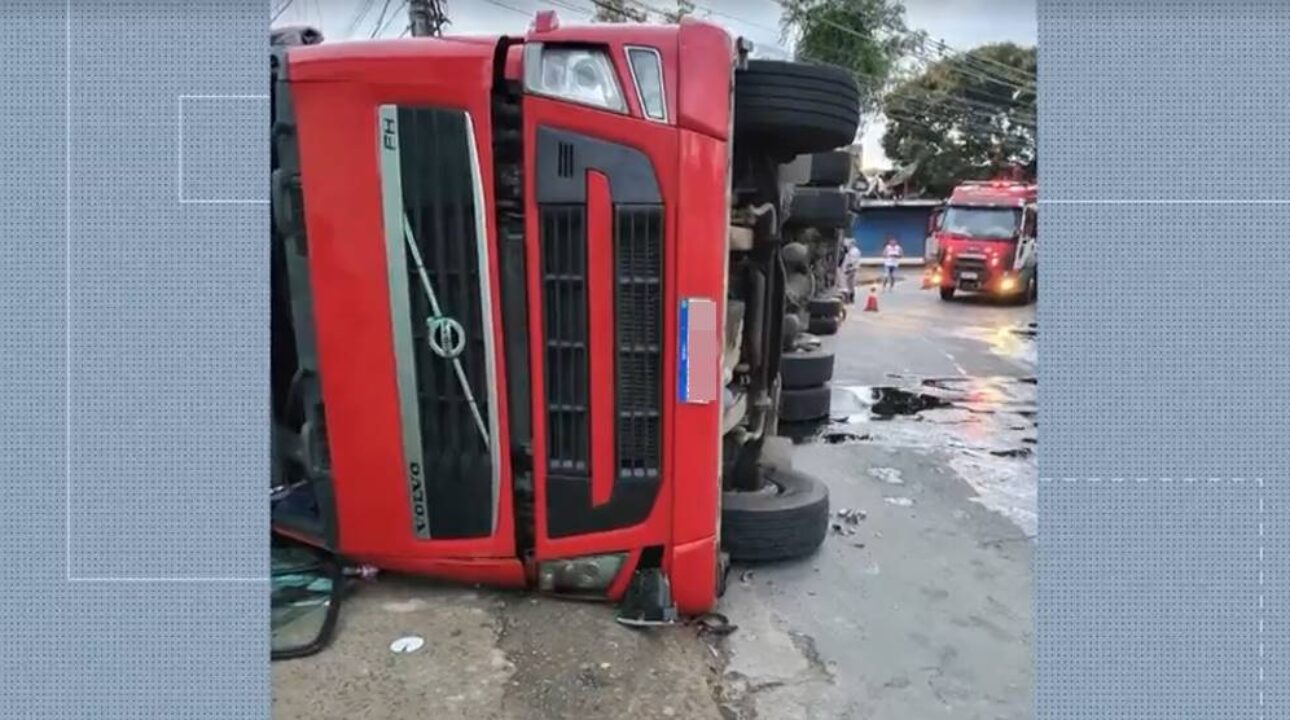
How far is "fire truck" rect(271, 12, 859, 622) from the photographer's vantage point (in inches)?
104

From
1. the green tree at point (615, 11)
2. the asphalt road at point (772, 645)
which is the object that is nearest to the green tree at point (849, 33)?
the green tree at point (615, 11)

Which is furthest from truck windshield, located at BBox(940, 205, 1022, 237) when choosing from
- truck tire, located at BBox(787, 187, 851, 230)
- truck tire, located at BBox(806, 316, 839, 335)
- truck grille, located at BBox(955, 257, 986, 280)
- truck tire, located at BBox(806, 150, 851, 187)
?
truck tire, located at BBox(787, 187, 851, 230)

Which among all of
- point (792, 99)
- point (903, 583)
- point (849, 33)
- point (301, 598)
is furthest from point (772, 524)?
point (849, 33)

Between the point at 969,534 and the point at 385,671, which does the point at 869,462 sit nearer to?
the point at 969,534

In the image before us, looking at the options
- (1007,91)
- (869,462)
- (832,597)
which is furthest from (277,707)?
(1007,91)

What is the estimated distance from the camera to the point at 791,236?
520 cm

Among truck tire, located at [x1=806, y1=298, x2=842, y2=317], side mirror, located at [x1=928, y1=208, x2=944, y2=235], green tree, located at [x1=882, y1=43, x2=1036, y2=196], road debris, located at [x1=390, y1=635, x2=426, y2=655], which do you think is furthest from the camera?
side mirror, located at [x1=928, y1=208, x2=944, y2=235]

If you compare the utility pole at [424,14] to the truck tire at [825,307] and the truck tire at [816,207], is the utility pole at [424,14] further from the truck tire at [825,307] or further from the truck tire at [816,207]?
the truck tire at [825,307]

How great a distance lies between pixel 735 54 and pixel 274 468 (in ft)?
6.38

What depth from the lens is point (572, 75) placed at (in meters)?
2.66

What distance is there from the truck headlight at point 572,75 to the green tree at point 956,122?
1633 centimetres

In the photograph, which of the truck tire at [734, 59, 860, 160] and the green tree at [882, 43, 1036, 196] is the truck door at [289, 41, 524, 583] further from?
the green tree at [882, 43, 1036, 196]

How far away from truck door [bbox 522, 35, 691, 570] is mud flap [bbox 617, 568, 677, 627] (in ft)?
0.32

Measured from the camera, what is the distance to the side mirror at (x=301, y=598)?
8.63 feet
